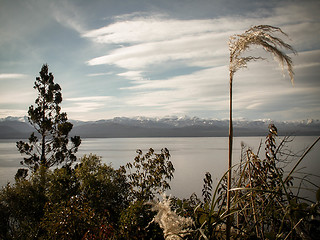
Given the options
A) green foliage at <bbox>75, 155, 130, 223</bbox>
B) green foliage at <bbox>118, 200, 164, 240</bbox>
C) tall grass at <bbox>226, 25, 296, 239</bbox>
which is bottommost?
green foliage at <bbox>75, 155, 130, 223</bbox>

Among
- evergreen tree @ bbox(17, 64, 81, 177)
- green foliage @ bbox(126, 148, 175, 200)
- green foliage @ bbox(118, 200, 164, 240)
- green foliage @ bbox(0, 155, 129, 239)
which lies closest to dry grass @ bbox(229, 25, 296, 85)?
green foliage @ bbox(118, 200, 164, 240)

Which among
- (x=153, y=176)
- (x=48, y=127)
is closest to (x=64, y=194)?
(x=153, y=176)

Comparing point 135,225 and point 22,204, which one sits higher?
point 135,225

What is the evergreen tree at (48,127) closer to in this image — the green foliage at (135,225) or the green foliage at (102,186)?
the green foliage at (102,186)

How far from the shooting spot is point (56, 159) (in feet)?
44.9

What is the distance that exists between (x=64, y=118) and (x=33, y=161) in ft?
9.18

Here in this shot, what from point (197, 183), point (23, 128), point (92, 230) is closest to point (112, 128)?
point (23, 128)

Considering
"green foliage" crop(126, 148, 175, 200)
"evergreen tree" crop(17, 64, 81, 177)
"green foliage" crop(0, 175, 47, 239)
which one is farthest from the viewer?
"evergreen tree" crop(17, 64, 81, 177)

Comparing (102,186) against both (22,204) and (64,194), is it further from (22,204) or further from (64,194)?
(22,204)

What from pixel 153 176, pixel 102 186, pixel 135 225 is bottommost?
pixel 102 186

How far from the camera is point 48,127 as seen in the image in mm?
13594

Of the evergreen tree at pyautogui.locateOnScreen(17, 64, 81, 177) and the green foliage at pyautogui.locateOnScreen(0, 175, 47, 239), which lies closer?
the green foliage at pyautogui.locateOnScreen(0, 175, 47, 239)

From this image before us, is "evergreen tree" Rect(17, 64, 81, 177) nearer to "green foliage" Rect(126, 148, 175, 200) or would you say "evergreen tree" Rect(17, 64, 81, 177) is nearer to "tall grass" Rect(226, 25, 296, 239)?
"green foliage" Rect(126, 148, 175, 200)

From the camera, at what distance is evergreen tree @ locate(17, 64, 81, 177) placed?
13.5 m
